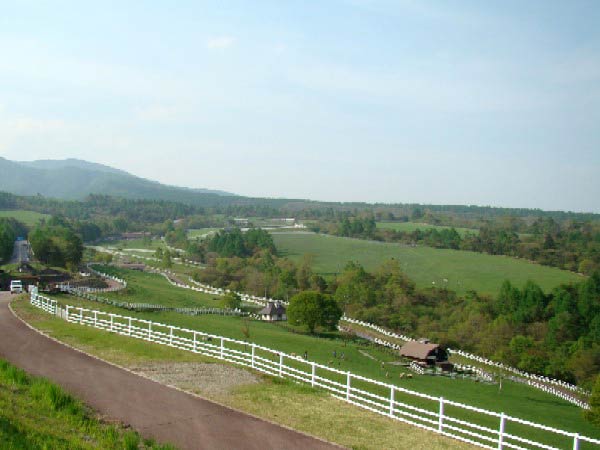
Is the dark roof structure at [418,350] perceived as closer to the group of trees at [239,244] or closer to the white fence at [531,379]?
the white fence at [531,379]

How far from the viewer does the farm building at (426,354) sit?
2245 inches

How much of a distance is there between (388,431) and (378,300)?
7893 centimetres

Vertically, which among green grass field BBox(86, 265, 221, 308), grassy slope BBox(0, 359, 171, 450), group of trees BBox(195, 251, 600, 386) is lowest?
group of trees BBox(195, 251, 600, 386)

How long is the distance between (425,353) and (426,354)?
0.20m

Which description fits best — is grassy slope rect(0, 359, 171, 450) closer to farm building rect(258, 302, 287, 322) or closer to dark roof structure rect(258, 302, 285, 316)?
farm building rect(258, 302, 287, 322)

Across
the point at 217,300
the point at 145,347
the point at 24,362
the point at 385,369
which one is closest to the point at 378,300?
the point at 217,300

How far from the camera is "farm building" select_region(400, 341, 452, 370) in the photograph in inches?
2245

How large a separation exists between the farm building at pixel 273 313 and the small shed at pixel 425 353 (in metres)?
19.0

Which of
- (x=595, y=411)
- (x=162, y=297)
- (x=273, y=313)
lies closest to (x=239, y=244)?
(x=273, y=313)

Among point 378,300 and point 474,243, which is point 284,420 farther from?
point 474,243

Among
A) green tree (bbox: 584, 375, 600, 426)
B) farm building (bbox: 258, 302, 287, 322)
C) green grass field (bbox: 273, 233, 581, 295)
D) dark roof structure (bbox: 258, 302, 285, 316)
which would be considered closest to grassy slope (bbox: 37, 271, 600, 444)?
green tree (bbox: 584, 375, 600, 426)

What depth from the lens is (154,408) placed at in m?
15.2

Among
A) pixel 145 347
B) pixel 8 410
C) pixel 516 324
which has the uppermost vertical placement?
pixel 8 410

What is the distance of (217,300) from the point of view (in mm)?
79062
